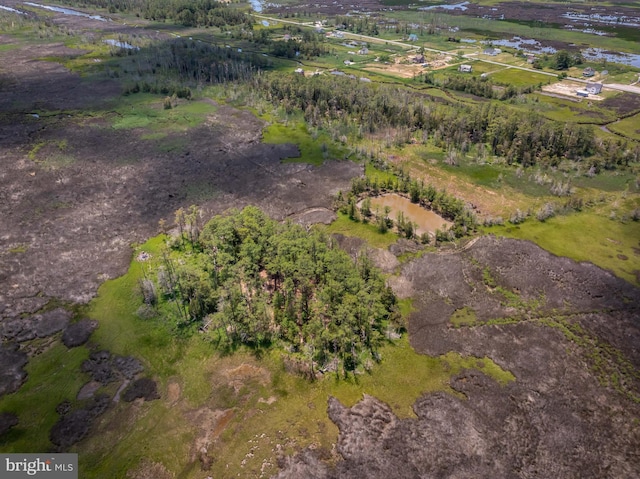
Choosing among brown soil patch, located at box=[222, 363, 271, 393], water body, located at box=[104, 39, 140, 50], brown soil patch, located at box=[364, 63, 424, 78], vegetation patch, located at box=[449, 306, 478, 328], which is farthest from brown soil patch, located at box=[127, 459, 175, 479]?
water body, located at box=[104, 39, 140, 50]

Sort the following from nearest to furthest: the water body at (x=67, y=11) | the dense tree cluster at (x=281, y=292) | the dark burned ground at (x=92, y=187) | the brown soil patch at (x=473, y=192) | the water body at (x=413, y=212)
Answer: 1. the dense tree cluster at (x=281, y=292)
2. the dark burned ground at (x=92, y=187)
3. the water body at (x=413, y=212)
4. the brown soil patch at (x=473, y=192)
5. the water body at (x=67, y=11)

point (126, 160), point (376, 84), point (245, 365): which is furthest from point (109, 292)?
point (376, 84)

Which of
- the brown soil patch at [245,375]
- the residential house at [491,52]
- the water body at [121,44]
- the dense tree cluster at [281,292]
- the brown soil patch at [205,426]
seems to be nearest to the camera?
the brown soil patch at [205,426]

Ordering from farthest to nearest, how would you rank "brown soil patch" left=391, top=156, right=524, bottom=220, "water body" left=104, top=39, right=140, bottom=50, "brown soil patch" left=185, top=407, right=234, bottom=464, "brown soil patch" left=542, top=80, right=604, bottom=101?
"water body" left=104, top=39, right=140, bottom=50 < "brown soil patch" left=542, top=80, right=604, bottom=101 < "brown soil patch" left=391, top=156, right=524, bottom=220 < "brown soil patch" left=185, top=407, right=234, bottom=464

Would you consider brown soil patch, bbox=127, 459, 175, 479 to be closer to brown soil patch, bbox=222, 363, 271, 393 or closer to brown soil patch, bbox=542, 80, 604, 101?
brown soil patch, bbox=222, 363, 271, 393

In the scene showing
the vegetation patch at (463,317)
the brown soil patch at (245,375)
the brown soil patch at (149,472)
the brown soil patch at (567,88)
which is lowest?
the brown soil patch at (149,472)

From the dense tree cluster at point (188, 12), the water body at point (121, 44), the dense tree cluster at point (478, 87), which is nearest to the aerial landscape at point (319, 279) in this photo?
the dense tree cluster at point (478, 87)

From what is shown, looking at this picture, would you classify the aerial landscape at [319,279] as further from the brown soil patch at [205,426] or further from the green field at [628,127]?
Result: the green field at [628,127]

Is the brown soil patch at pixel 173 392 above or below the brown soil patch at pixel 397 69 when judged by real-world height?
below
